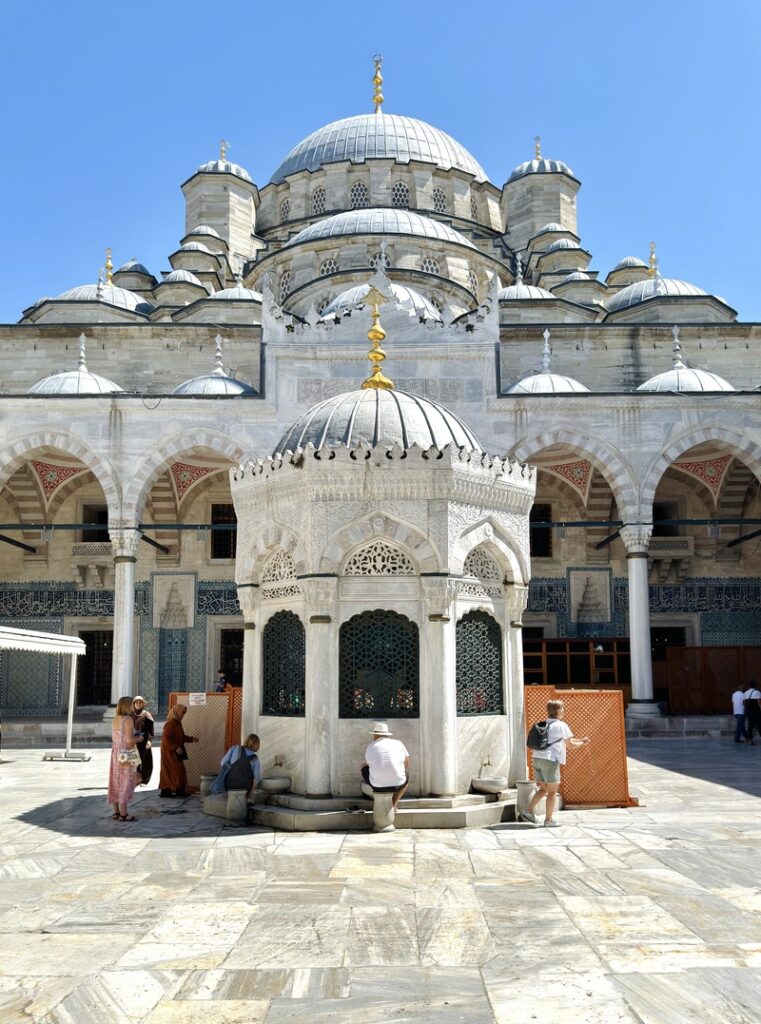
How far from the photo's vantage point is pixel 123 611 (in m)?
13.6

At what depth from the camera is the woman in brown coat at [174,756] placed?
7336mm

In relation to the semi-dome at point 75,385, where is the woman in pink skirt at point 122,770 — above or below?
below

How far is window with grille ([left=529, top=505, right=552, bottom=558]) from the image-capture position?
16.9m

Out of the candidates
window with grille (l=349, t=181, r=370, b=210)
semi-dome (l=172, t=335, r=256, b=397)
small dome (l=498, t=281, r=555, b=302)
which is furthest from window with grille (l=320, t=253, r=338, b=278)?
semi-dome (l=172, t=335, r=256, b=397)

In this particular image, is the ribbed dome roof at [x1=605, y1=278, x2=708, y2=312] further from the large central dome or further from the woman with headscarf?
the woman with headscarf

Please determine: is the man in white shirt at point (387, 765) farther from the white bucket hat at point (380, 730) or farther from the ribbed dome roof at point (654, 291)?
the ribbed dome roof at point (654, 291)

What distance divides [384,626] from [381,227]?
49.4ft

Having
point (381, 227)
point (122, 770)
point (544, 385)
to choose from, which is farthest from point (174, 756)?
point (381, 227)

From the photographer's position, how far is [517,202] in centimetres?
2512

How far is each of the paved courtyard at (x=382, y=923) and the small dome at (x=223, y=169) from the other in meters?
21.3

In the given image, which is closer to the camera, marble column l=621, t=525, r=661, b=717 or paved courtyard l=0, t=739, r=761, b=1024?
paved courtyard l=0, t=739, r=761, b=1024

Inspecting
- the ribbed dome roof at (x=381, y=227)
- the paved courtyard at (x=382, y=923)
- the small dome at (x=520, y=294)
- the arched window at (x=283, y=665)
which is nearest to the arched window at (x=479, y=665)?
the paved courtyard at (x=382, y=923)

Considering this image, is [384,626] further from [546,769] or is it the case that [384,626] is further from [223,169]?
[223,169]

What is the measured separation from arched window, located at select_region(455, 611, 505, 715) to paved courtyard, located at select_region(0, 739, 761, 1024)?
2.82ft
